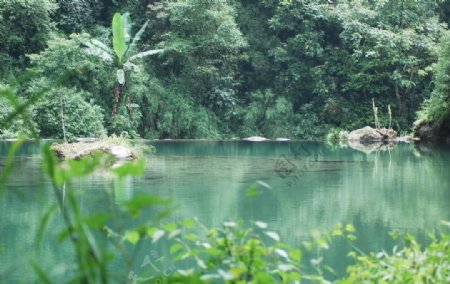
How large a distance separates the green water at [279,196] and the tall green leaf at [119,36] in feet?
13.1

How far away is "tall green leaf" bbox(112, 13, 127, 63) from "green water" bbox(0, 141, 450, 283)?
3.99 metres

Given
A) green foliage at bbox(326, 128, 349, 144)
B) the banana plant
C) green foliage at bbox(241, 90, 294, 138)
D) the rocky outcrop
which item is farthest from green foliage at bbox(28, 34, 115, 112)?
green foliage at bbox(326, 128, 349, 144)

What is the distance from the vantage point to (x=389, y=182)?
9.02 m

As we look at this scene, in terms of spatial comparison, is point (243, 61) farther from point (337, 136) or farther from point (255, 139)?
point (337, 136)

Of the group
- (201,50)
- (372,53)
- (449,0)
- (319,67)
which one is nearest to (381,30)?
(372,53)

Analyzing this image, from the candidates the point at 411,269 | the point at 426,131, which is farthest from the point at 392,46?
the point at 411,269

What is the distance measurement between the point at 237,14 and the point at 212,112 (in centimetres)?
366

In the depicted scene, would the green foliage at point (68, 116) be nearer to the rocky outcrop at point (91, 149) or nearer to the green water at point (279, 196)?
the green water at point (279, 196)

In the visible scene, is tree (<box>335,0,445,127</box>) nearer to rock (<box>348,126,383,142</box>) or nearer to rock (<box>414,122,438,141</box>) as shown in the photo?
rock (<box>348,126,383,142</box>)

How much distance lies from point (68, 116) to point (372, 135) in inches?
369

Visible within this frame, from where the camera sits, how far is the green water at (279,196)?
15.8ft

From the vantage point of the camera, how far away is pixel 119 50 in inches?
671

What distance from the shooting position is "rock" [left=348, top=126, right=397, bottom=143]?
19953 millimetres

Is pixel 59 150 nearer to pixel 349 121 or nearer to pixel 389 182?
pixel 389 182
